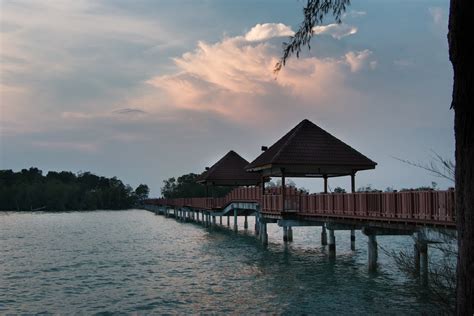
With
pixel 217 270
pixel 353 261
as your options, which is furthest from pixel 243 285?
pixel 353 261

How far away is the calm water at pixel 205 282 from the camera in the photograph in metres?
14.0

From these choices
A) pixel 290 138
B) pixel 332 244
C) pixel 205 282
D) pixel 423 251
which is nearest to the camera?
pixel 423 251

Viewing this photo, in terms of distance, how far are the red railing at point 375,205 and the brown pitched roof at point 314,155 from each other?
1.65 metres

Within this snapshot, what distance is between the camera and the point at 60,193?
129 meters

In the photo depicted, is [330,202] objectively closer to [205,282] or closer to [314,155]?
[314,155]

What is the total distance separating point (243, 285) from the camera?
55.8 feet

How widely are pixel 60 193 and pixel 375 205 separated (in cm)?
12134

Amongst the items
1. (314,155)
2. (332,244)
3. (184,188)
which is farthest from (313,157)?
(184,188)

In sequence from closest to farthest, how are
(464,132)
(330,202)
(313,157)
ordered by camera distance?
1. (464,132)
2. (330,202)
3. (313,157)

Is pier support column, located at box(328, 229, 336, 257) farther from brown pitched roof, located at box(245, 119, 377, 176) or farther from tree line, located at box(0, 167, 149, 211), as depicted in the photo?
tree line, located at box(0, 167, 149, 211)

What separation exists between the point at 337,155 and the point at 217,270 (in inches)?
382

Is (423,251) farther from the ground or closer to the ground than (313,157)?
closer to the ground

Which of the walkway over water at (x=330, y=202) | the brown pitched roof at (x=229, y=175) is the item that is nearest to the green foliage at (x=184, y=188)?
the brown pitched roof at (x=229, y=175)

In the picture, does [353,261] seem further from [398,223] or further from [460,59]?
[460,59]
